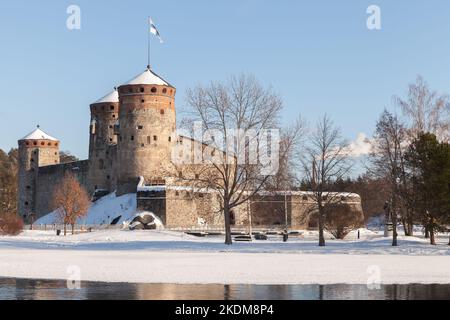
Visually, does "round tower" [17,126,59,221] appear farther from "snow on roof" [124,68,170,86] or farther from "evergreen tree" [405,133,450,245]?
"evergreen tree" [405,133,450,245]

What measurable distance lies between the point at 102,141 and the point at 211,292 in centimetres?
6868

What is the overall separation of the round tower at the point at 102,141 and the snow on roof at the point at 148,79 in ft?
29.3

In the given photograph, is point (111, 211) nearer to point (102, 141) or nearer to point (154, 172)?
point (154, 172)

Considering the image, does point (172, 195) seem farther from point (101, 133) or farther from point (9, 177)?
point (9, 177)

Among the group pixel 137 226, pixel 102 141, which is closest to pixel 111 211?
pixel 137 226

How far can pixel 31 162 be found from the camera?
3580 inches

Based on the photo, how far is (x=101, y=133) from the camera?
274 feet

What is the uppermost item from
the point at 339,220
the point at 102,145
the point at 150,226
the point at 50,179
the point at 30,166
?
the point at 102,145

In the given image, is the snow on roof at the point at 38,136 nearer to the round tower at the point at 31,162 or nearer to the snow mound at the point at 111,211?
the round tower at the point at 31,162

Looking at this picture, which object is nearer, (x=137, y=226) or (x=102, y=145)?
(x=137, y=226)

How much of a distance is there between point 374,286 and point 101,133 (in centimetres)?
6904

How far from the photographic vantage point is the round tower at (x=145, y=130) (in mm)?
72875

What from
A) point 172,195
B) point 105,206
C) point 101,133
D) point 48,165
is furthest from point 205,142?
point 48,165

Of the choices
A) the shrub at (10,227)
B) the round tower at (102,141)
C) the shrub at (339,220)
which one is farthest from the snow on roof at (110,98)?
the shrub at (339,220)
